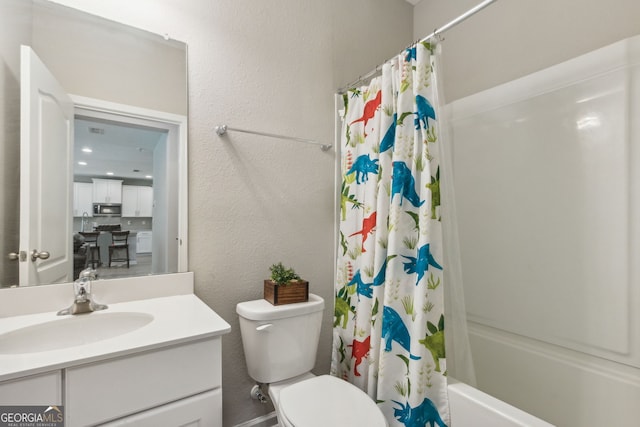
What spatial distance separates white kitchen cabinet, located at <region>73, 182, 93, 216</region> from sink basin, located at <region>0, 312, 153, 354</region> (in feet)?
1.36

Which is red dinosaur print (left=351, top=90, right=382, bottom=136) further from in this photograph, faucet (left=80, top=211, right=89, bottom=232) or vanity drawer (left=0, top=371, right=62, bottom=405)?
vanity drawer (left=0, top=371, right=62, bottom=405)

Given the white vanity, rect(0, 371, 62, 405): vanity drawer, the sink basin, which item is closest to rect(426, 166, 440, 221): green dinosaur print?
the white vanity

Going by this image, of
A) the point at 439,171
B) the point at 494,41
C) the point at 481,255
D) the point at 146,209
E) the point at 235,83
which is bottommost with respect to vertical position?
the point at 481,255

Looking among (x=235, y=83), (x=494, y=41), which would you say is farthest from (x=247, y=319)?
(x=494, y=41)

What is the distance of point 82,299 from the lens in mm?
1122

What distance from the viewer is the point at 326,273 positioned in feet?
6.14

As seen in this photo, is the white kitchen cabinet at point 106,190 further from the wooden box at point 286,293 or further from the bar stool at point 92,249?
the wooden box at point 286,293

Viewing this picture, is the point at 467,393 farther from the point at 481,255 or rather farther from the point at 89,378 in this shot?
the point at 89,378

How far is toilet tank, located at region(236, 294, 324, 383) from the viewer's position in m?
1.34

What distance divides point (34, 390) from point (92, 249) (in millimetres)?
623

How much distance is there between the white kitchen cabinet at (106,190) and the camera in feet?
4.13

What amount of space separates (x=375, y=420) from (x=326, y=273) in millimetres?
883

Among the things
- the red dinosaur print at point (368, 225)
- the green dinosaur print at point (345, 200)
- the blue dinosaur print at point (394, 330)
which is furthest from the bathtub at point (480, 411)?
the green dinosaur print at point (345, 200)

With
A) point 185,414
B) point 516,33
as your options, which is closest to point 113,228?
point 185,414
